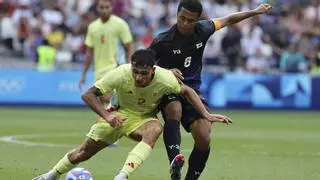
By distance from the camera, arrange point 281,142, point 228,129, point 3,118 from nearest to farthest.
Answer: point 281,142
point 228,129
point 3,118

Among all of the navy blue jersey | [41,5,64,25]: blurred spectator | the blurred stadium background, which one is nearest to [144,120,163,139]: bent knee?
the navy blue jersey

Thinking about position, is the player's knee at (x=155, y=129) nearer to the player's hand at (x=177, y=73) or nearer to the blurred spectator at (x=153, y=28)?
the player's hand at (x=177, y=73)

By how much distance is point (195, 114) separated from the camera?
10727mm

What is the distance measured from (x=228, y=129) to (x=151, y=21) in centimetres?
1115

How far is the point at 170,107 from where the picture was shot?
10539 millimetres

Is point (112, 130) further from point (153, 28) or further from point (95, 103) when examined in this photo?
point (153, 28)

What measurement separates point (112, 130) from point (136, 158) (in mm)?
665

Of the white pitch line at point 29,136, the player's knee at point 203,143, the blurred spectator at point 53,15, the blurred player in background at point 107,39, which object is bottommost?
the blurred spectator at point 53,15

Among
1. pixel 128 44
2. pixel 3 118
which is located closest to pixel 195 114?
pixel 128 44

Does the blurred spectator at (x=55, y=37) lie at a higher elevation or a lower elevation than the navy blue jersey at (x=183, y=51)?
lower

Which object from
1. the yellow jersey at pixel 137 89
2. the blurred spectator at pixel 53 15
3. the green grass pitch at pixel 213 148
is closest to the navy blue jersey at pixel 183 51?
the yellow jersey at pixel 137 89

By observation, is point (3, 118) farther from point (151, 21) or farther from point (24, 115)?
point (151, 21)

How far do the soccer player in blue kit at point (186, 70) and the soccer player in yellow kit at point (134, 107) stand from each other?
27cm

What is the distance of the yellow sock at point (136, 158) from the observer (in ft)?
31.0
